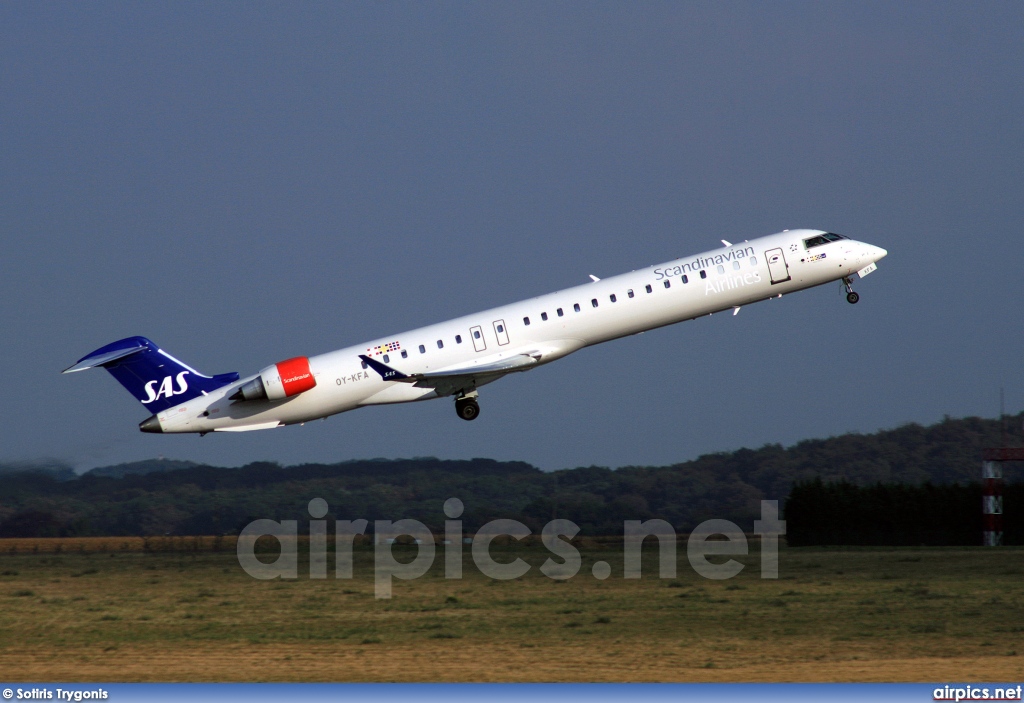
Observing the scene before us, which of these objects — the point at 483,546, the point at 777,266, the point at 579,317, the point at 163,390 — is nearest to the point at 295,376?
the point at 163,390

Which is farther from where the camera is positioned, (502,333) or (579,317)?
(502,333)

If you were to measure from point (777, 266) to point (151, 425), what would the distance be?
16483 millimetres

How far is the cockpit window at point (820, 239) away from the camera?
29828 mm

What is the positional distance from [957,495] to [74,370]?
33043 millimetres

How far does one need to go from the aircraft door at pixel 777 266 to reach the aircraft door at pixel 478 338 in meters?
7.25

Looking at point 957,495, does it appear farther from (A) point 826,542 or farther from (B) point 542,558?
(B) point 542,558

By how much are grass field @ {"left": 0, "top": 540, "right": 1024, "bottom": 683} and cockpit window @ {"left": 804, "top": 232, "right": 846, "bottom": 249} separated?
8.12 metres

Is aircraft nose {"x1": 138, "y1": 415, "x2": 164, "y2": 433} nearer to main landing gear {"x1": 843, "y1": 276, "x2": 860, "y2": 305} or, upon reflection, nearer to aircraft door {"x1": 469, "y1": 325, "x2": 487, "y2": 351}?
aircraft door {"x1": 469, "y1": 325, "x2": 487, "y2": 351}

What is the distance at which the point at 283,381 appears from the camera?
29.7 m

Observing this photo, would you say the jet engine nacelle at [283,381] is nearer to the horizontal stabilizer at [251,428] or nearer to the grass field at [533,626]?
the horizontal stabilizer at [251,428]

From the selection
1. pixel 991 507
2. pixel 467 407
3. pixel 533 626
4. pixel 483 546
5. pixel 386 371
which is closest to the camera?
pixel 533 626

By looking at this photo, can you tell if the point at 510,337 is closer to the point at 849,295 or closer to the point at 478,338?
the point at 478,338

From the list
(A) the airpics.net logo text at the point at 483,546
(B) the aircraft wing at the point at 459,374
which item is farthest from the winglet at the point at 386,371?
(A) the airpics.net logo text at the point at 483,546

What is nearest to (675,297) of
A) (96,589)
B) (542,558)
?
(542,558)
